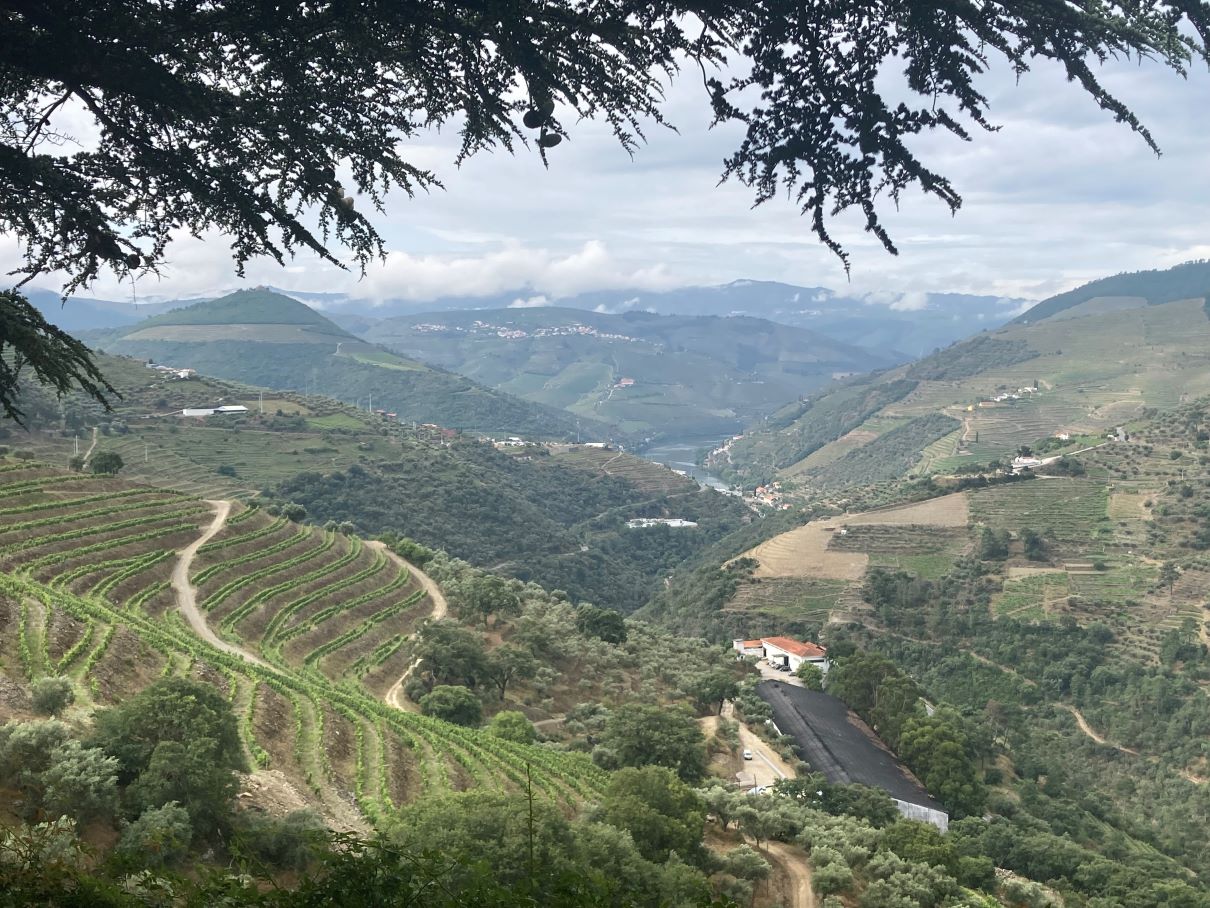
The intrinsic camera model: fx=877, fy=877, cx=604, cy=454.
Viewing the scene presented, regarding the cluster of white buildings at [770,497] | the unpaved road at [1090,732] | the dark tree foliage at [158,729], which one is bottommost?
the cluster of white buildings at [770,497]

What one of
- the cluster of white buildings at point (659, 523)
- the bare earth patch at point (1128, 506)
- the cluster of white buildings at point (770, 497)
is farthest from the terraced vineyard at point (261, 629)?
the cluster of white buildings at point (770, 497)

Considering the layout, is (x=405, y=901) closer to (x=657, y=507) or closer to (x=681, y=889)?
(x=681, y=889)

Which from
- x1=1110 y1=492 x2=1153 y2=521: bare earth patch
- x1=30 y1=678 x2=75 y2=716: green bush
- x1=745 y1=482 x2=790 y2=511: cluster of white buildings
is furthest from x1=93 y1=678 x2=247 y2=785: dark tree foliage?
x1=745 y1=482 x2=790 y2=511: cluster of white buildings

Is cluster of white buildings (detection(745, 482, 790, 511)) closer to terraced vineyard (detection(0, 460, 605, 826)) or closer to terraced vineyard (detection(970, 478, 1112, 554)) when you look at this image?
terraced vineyard (detection(970, 478, 1112, 554))

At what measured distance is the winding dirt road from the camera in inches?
1209

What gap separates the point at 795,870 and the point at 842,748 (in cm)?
1682

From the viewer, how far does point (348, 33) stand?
6527 mm

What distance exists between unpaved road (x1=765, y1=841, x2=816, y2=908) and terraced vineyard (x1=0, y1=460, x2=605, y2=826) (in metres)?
4.83

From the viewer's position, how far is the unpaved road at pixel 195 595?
2877 centimetres

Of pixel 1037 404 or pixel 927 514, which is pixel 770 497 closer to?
pixel 1037 404

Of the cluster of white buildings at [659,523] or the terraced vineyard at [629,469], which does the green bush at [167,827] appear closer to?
the cluster of white buildings at [659,523]

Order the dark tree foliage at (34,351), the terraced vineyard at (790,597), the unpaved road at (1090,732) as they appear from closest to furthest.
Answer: the dark tree foliage at (34,351) → the unpaved road at (1090,732) → the terraced vineyard at (790,597)

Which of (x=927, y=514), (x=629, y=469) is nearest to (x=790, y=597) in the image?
(x=927, y=514)

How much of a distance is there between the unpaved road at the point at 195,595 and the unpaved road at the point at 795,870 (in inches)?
606
